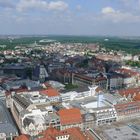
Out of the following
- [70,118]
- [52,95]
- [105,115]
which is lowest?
[105,115]

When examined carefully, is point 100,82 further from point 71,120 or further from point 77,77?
point 71,120

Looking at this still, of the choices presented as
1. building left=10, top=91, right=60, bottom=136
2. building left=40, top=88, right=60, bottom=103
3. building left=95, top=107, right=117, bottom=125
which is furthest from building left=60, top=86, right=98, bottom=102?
building left=95, top=107, right=117, bottom=125

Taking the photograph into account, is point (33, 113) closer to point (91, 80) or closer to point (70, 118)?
point (70, 118)

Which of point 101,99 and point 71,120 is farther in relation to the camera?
point 101,99

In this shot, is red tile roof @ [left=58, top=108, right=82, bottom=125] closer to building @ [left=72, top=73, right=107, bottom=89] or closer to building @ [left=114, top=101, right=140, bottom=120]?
building @ [left=114, top=101, right=140, bottom=120]

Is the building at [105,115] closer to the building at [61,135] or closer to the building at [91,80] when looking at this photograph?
the building at [61,135]

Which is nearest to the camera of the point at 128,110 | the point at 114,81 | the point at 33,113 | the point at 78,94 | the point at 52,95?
the point at 33,113

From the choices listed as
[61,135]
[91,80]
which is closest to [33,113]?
[61,135]

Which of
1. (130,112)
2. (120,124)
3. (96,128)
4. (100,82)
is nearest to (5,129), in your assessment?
(96,128)

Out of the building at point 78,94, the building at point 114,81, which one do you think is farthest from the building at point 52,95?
the building at point 114,81
